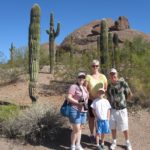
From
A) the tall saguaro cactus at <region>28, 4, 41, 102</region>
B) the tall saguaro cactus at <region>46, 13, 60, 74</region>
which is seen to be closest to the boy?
the tall saguaro cactus at <region>28, 4, 41, 102</region>

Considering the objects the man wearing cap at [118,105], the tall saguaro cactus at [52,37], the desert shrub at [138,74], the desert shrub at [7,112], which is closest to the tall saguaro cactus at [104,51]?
the desert shrub at [138,74]

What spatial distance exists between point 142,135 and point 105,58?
26.5 feet

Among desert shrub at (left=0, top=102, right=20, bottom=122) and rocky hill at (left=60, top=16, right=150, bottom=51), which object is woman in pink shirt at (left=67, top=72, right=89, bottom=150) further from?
rocky hill at (left=60, top=16, right=150, bottom=51)

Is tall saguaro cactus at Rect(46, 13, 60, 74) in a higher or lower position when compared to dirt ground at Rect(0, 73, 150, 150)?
higher

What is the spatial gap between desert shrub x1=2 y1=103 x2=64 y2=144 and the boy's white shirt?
1.58 metres

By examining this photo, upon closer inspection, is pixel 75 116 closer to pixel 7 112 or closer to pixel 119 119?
pixel 119 119

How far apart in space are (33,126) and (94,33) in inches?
1816

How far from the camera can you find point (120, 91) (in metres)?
9.35

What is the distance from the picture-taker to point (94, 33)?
55281 mm

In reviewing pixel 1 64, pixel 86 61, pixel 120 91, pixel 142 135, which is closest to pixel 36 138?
pixel 120 91

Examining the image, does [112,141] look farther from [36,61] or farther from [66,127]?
[36,61]

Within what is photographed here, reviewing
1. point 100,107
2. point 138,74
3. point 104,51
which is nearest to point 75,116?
point 100,107

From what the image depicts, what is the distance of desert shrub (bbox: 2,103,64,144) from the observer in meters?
9.80

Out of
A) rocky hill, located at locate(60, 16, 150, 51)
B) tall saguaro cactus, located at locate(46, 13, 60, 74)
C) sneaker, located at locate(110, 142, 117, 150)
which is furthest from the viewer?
rocky hill, located at locate(60, 16, 150, 51)
